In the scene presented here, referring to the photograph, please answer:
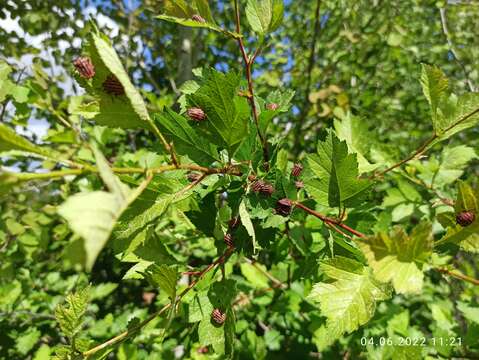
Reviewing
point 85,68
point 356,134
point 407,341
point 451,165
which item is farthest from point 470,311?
Result: point 85,68

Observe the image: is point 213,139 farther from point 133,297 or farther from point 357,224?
point 133,297

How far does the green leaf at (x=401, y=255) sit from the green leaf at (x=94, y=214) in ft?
1.28

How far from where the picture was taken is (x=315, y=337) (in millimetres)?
1536

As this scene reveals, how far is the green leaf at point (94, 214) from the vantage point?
0.37 m

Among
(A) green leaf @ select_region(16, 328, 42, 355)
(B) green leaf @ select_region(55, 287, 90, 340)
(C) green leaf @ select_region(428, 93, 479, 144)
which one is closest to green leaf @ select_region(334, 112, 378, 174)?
(C) green leaf @ select_region(428, 93, 479, 144)

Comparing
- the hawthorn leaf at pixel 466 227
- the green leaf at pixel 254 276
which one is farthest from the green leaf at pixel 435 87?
the green leaf at pixel 254 276

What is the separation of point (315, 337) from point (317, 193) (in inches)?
37.9

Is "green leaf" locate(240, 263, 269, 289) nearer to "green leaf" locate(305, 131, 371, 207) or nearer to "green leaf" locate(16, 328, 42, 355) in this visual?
"green leaf" locate(305, 131, 371, 207)

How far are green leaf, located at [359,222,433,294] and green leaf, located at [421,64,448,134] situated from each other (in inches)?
17.5

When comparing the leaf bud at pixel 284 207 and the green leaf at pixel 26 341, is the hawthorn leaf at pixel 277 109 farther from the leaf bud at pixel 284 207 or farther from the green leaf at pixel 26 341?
the green leaf at pixel 26 341

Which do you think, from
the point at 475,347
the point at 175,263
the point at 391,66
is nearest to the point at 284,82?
the point at 391,66

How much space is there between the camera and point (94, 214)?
39cm

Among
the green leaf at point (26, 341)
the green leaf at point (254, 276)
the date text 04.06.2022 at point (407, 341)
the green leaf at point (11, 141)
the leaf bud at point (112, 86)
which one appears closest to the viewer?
the green leaf at point (11, 141)

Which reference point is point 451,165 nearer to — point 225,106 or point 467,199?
point 467,199
